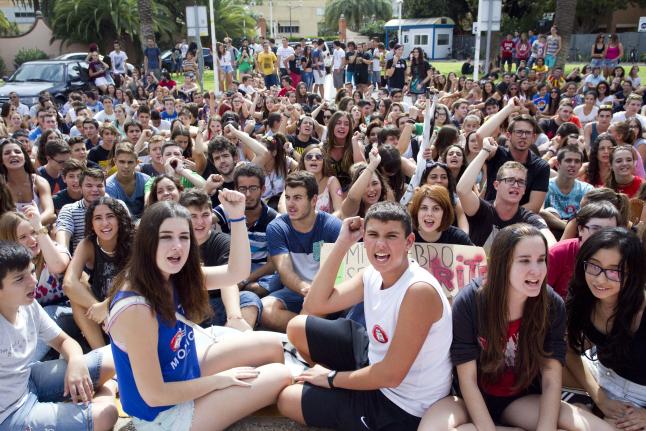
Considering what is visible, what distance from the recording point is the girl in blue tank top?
266 centimetres

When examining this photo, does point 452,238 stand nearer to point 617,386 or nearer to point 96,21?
point 617,386

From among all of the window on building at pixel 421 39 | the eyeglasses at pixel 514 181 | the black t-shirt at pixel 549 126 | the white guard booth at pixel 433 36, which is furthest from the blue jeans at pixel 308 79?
the window on building at pixel 421 39

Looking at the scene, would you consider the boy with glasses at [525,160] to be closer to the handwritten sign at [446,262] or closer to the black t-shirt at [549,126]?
the handwritten sign at [446,262]

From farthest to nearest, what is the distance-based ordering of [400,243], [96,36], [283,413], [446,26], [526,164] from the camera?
[446,26] → [96,36] → [526,164] → [283,413] → [400,243]

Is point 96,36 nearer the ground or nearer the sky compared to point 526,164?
nearer the sky

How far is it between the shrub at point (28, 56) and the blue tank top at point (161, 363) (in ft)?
113

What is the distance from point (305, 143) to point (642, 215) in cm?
489

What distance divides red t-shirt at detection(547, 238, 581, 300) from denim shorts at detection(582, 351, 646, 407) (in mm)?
702

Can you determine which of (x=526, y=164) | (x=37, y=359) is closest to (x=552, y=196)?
(x=526, y=164)

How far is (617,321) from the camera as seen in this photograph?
9.83 feet

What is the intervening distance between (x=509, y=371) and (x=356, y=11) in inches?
2847

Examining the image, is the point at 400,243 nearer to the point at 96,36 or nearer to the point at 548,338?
the point at 548,338

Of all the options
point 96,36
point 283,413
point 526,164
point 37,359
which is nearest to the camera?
point 283,413

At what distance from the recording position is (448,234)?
439 cm
